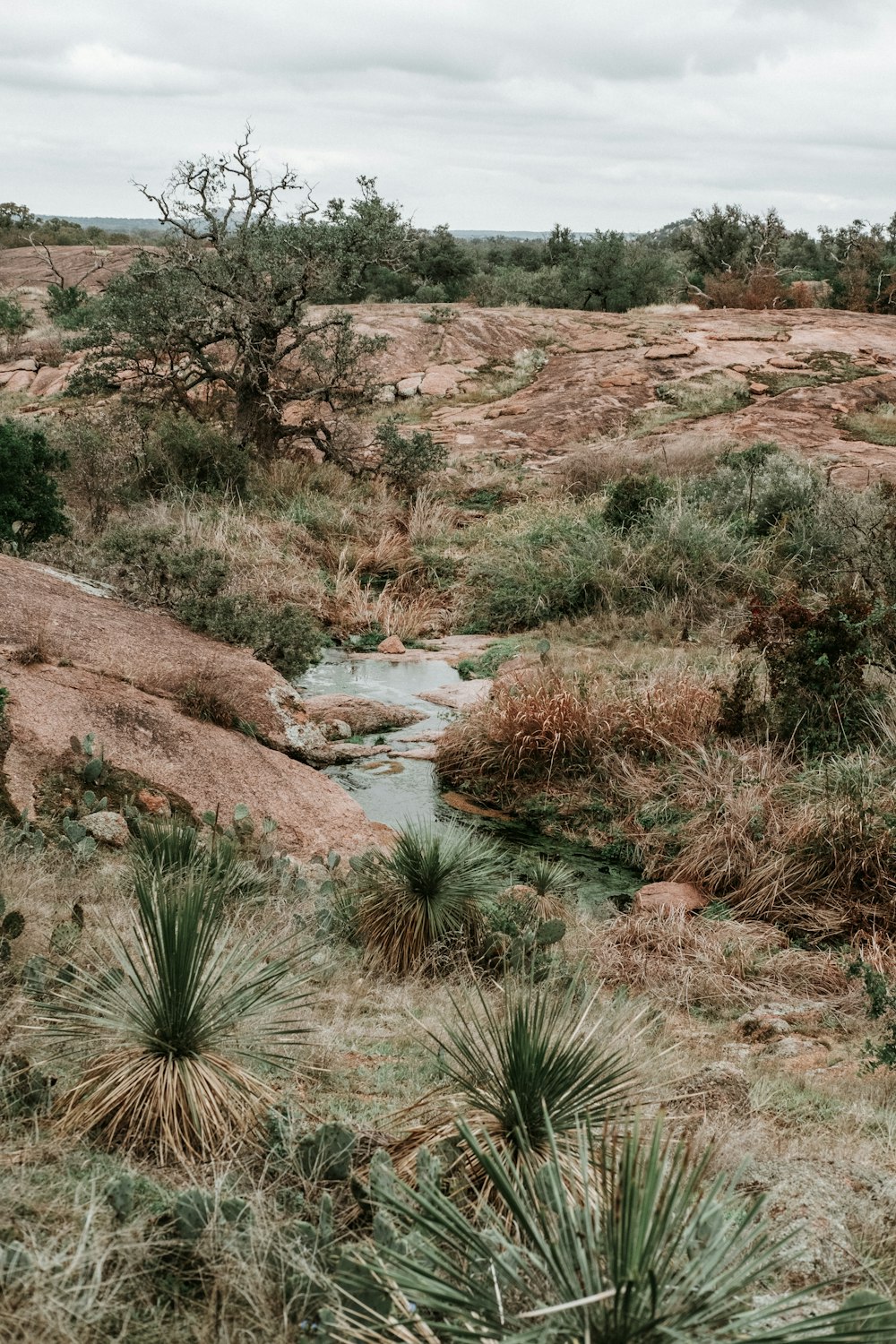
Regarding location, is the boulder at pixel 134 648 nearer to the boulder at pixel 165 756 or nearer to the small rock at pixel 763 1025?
the boulder at pixel 165 756

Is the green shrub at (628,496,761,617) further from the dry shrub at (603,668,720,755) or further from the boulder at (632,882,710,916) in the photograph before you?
the boulder at (632,882,710,916)

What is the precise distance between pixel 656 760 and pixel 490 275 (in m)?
23.9

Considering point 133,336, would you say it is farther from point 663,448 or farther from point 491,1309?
point 491,1309

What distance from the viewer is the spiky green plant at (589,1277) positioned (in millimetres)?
1540

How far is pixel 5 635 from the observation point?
6426 mm

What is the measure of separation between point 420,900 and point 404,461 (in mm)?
10290

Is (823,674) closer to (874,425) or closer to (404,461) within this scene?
(404,461)

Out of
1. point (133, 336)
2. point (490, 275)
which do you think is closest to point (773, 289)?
point (490, 275)

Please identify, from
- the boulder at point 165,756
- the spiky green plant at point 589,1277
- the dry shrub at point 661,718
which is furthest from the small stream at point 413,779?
the spiky green plant at point 589,1277

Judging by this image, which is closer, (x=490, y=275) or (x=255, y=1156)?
(x=255, y=1156)

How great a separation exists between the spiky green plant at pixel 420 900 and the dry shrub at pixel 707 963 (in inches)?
24.5

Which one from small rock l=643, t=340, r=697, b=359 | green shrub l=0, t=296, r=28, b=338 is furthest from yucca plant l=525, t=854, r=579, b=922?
green shrub l=0, t=296, r=28, b=338

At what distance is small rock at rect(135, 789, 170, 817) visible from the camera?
5578 millimetres

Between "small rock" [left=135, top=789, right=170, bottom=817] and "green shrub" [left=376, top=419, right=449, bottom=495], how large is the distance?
9407 millimetres
